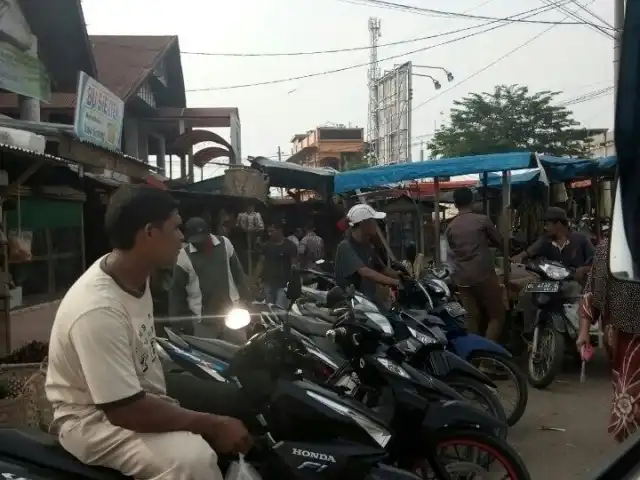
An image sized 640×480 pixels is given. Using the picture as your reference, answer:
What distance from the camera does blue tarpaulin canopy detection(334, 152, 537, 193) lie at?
7.41m

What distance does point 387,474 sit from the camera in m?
2.46

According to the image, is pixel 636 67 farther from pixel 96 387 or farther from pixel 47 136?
pixel 47 136

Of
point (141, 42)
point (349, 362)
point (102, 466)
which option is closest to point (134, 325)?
point (102, 466)

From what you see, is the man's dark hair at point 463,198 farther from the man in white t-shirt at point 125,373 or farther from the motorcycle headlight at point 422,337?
the man in white t-shirt at point 125,373

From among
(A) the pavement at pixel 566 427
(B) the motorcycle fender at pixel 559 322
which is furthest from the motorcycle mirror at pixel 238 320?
(B) the motorcycle fender at pixel 559 322

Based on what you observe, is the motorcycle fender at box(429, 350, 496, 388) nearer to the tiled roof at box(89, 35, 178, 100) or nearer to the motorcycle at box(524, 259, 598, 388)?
the motorcycle at box(524, 259, 598, 388)

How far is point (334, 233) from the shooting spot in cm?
1636

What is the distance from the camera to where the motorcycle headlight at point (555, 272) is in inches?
240

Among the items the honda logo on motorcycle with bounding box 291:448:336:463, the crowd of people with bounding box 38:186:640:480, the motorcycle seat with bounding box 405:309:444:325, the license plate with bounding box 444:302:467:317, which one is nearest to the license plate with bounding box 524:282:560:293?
the license plate with bounding box 444:302:467:317

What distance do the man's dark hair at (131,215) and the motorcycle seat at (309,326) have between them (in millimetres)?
1863

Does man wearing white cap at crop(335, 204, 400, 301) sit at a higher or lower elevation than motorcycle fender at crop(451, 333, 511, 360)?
higher

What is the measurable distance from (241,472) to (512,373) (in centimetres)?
313

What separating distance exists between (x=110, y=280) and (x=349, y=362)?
1398mm

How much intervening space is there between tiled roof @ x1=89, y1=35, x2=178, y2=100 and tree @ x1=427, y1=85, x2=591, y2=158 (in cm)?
1062
